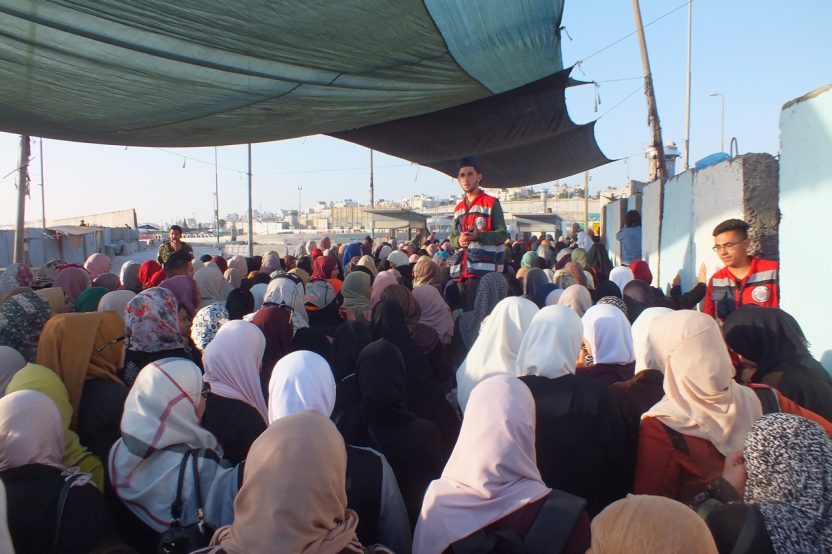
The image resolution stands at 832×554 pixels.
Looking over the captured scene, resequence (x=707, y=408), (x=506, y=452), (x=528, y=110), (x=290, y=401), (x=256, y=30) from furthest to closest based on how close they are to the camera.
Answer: (x=528, y=110), (x=256, y=30), (x=290, y=401), (x=707, y=408), (x=506, y=452)

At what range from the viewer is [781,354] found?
2750mm

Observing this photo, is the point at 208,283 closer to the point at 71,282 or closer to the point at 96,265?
the point at 71,282

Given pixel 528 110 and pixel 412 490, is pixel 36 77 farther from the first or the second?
pixel 528 110

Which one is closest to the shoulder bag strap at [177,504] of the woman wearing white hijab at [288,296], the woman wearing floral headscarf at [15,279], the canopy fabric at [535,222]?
the woman wearing white hijab at [288,296]

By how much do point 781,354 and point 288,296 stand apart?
10.5 ft

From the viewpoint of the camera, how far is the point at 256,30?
336cm

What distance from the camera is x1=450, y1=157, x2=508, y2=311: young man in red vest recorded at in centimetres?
516

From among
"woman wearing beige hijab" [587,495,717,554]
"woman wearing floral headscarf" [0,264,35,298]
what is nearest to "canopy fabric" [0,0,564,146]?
"woman wearing floral headscarf" [0,264,35,298]

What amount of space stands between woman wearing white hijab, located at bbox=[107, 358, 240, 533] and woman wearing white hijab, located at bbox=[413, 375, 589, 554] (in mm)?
748

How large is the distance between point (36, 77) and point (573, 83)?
5191 mm

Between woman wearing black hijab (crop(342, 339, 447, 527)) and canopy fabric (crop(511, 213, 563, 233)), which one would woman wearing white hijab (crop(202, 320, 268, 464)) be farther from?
canopy fabric (crop(511, 213, 563, 233))

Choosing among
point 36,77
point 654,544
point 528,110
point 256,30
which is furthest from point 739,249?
point 36,77

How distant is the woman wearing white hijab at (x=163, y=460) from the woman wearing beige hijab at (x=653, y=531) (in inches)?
53.0

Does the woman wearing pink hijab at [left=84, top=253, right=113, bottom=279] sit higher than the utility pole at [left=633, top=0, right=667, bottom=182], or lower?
lower
